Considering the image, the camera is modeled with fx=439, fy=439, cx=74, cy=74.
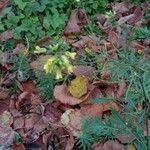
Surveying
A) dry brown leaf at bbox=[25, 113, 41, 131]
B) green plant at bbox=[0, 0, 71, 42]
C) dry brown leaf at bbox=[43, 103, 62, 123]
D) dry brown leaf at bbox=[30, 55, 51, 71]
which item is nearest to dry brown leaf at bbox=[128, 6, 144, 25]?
green plant at bbox=[0, 0, 71, 42]

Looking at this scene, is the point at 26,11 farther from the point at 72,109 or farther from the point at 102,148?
the point at 102,148

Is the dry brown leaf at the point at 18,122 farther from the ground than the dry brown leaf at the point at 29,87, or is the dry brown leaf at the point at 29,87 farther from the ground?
the dry brown leaf at the point at 29,87

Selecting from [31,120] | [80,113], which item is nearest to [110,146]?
[80,113]

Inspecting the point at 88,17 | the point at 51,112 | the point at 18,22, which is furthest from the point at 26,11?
the point at 51,112

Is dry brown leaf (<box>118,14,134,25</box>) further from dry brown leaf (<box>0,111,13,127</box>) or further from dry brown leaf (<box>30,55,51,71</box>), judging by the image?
dry brown leaf (<box>0,111,13,127</box>)

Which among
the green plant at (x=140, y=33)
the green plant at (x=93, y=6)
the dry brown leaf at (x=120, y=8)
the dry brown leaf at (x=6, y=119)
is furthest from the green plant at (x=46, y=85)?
the dry brown leaf at (x=120, y=8)

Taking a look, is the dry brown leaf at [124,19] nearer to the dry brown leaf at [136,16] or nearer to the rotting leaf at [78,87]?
the dry brown leaf at [136,16]

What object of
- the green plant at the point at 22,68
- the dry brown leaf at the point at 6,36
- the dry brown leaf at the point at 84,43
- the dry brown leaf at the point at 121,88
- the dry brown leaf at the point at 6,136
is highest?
the dry brown leaf at the point at 6,36
